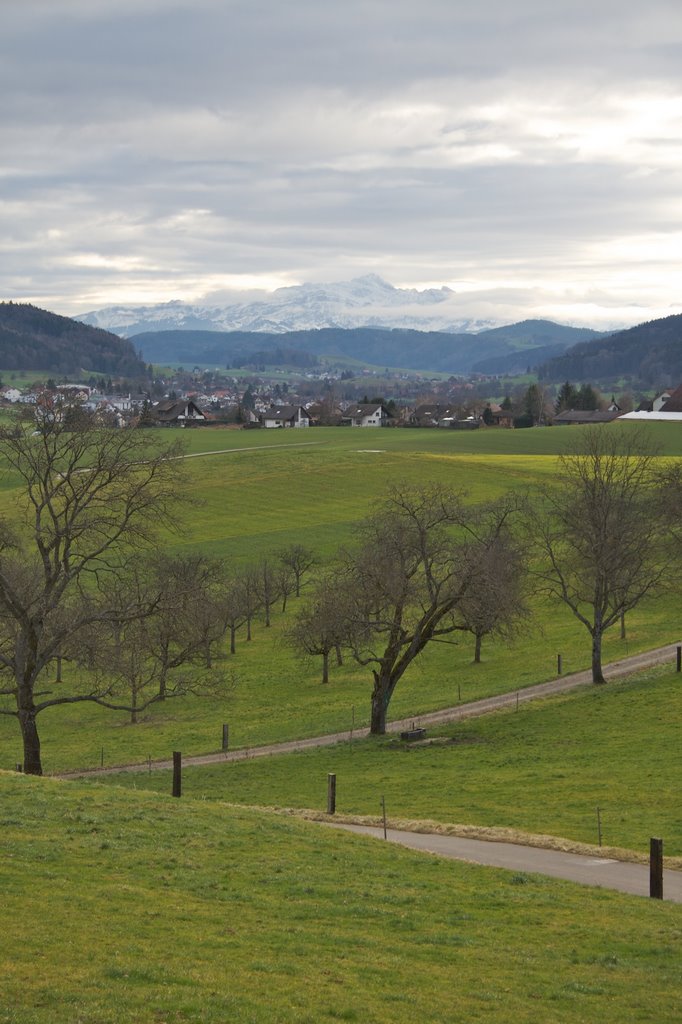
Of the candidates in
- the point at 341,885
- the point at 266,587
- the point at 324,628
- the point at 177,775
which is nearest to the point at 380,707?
the point at 324,628

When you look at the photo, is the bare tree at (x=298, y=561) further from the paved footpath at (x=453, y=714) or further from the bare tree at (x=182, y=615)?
the paved footpath at (x=453, y=714)

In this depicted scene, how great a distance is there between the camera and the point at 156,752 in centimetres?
4616

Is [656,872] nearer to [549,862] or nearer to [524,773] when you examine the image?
[549,862]

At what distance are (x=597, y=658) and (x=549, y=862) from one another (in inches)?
1038

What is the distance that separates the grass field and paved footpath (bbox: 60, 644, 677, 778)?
18.6 m

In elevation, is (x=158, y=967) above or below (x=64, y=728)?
above

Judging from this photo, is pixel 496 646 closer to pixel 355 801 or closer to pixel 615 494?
pixel 615 494

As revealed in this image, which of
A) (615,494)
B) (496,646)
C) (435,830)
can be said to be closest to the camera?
(435,830)

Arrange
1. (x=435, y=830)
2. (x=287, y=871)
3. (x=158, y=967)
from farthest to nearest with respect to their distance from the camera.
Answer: (x=435, y=830) → (x=287, y=871) → (x=158, y=967)

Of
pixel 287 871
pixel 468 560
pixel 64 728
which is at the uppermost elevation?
pixel 468 560

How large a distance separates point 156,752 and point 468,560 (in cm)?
1559

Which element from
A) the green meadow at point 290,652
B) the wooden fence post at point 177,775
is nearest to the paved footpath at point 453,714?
the green meadow at point 290,652

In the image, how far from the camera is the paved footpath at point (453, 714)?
42328 millimetres

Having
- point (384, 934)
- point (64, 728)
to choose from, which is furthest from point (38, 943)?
point (64, 728)
